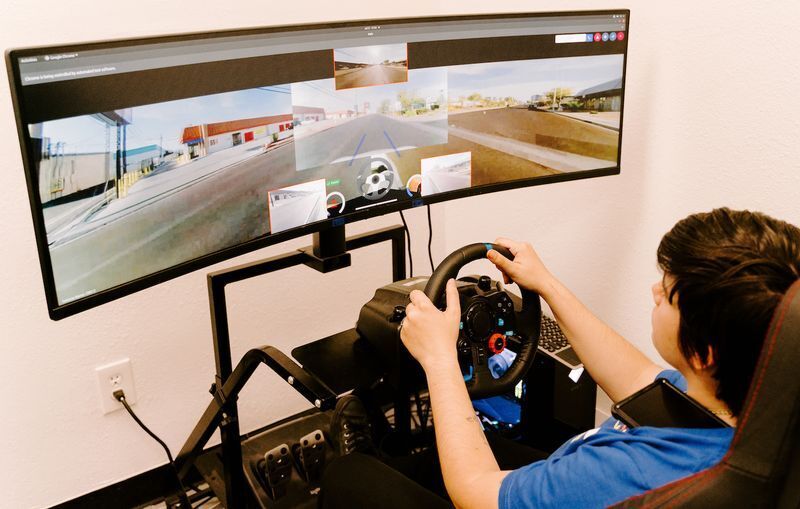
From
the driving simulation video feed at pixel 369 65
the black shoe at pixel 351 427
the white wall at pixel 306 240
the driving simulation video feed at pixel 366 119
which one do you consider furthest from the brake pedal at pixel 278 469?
the driving simulation video feed at pixel 369 65

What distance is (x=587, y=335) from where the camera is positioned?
143cm

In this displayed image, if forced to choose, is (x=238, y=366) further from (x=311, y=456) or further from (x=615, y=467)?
(x=615, y=467)

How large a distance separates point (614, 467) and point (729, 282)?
272 millimetres

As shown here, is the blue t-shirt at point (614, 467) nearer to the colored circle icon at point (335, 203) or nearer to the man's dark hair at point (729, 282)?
the man's dark hair at point (729, 282)

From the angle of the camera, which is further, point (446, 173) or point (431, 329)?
point (446, 173)

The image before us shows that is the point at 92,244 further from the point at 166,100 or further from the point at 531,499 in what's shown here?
the point at 531,499

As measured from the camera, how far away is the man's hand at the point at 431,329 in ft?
4.01

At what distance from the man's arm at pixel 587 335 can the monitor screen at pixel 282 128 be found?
12.5 inches

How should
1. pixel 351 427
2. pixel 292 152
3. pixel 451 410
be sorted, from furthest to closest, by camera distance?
pixel 351 427 → pixel 292 152 → pixel 451 410

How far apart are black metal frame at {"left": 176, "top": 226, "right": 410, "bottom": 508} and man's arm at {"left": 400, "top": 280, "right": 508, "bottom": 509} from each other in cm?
26

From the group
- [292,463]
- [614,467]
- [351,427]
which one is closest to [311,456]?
[292,463]

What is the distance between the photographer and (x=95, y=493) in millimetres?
2021

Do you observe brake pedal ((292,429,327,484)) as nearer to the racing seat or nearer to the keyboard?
the keyboard

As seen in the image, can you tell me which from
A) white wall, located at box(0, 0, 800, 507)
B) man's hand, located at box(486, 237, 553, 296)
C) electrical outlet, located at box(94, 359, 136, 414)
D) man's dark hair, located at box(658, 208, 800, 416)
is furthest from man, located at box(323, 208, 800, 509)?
electrical outlet, located at box(94, 359, 136, 414)
